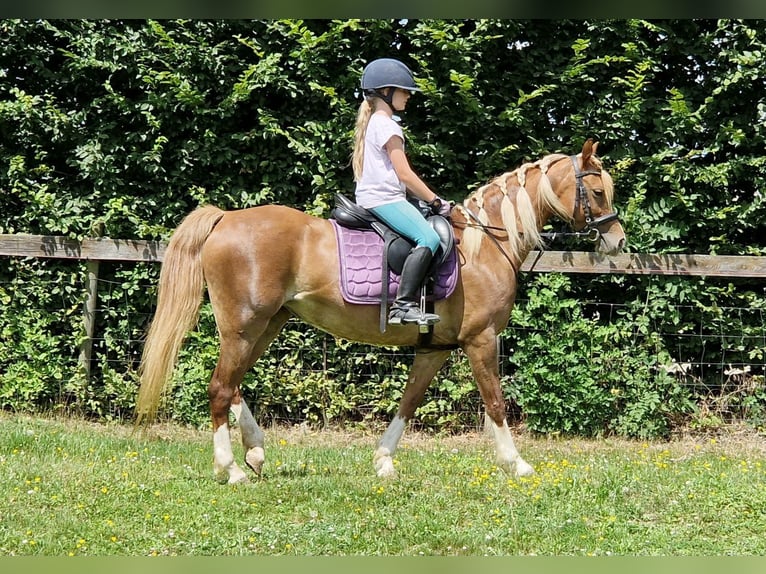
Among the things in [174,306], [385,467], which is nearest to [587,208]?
[385,467]

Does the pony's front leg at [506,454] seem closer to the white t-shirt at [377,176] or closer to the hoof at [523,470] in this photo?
the hoof at [523,470]

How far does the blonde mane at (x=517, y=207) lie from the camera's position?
6086 millimetres

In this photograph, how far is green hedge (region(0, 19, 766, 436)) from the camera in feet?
25.6

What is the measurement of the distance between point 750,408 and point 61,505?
6.73 metres

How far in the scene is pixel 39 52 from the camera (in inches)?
315

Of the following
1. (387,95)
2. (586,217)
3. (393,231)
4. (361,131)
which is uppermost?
(387,95)

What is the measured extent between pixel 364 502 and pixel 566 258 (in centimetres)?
383

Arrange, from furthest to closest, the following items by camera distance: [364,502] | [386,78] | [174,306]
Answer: [174,306]
[386,78]
[364,502]

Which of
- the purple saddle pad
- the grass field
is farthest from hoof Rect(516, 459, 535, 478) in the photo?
the purple saddle pad

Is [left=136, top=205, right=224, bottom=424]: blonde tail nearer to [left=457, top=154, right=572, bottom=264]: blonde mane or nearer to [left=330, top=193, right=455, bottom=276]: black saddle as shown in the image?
[left=330, top=193, right=455, bottom=276]: black saddle

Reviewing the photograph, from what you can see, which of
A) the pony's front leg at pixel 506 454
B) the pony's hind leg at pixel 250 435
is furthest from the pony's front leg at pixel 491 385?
the pony's hind leg at pixel 250 435

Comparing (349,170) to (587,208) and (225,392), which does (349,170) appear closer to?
(587,208)

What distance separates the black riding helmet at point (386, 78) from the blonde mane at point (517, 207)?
3.88 feet

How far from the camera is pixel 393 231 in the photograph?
224 inches
